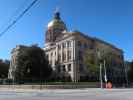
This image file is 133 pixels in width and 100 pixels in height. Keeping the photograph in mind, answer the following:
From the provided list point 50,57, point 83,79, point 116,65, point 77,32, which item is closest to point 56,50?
point 50,57

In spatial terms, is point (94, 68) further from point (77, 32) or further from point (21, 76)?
point (21, 76)

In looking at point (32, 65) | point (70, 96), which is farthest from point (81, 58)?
point (70, 96)

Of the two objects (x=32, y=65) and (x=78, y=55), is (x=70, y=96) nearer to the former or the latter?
(x=32, y=65)

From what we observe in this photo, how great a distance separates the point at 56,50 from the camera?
71750 mm

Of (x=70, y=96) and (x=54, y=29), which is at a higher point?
(x=54, y=29)

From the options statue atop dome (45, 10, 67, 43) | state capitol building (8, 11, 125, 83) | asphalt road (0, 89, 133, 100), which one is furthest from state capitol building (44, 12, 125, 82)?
asphalt road (0, 89, 133, 100)

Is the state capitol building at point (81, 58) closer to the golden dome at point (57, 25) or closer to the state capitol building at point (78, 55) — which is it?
the state capitol building at point (78, 55)

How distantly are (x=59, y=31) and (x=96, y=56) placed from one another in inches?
994

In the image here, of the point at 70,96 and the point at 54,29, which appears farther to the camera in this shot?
the point at 54,29

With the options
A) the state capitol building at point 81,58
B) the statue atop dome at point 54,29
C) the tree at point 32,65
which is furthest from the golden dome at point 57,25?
the tree at point 32,65

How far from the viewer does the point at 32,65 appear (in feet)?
197

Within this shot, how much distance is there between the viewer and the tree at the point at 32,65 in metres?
60.3

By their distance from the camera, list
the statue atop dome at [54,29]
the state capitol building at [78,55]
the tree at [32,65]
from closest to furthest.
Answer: the tree at [32,65]
the state capitol building at [78,55]
the statue atop dome at [54,29]

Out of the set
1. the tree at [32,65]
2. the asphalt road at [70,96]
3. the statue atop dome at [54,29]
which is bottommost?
the asphalt road at [70,96]
